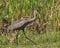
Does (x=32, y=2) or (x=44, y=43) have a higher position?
(x=32, y=2)

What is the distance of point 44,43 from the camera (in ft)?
31.8

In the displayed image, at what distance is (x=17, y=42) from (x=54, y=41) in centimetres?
117

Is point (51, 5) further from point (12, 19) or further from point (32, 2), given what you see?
point (12, 19)

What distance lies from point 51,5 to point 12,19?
151cm

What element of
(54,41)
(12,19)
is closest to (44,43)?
(54,41)

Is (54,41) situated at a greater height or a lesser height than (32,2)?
lesser

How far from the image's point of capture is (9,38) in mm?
10062

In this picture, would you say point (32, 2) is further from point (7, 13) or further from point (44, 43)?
point (44, 43)

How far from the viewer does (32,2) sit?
1138 centimetres

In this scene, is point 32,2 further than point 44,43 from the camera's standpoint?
Yes

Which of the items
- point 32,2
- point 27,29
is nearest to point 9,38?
point 27,29

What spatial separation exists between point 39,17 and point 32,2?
0.61m

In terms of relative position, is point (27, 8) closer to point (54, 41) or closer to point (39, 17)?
Answer: point (39, 17)

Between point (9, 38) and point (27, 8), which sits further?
point (27, 8)
